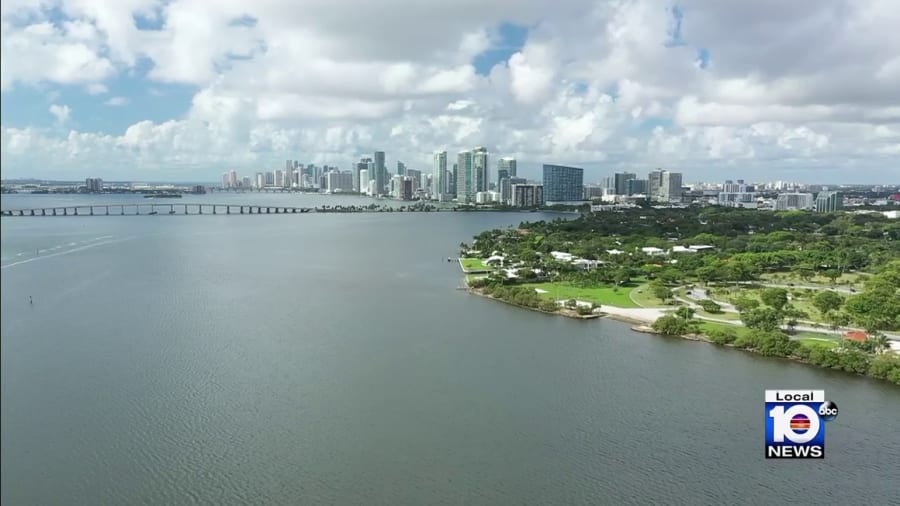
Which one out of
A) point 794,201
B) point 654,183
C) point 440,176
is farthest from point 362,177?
point 794,201

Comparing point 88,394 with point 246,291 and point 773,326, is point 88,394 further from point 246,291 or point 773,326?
point 773,326

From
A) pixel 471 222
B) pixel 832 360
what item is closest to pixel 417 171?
pixel 471 222

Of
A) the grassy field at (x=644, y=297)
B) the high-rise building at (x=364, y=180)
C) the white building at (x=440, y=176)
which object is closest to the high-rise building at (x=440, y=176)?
the white building at (x=440, y=176)

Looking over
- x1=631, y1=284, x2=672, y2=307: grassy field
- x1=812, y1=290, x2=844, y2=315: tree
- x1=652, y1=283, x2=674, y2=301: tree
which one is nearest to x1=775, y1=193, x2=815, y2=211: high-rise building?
x1=631, y1=284, x2=672, y2=307: grassy field

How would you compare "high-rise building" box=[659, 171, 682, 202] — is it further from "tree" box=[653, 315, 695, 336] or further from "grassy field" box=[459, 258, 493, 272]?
"tree" box=[653, 315, 695, 336]

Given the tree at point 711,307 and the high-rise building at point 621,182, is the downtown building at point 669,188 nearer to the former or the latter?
the high-rise building at point 621,182

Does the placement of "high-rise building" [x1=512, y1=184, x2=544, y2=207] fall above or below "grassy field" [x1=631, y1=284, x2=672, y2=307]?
above
